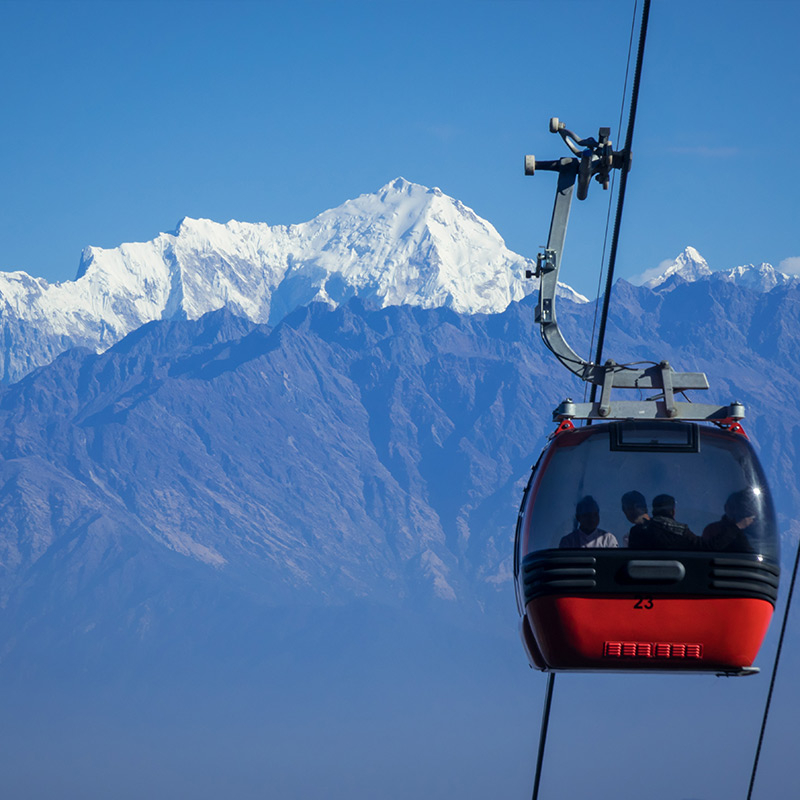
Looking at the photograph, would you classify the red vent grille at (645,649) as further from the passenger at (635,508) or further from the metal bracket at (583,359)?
the metal bracket at (583,359)

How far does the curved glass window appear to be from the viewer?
14.9 meters

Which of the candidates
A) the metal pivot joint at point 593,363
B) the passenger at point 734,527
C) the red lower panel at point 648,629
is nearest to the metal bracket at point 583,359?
the metal pivot joint at point 593,363

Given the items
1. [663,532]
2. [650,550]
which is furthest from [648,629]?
[663,532]

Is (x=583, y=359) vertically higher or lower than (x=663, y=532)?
higher

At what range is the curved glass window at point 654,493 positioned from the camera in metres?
14.9

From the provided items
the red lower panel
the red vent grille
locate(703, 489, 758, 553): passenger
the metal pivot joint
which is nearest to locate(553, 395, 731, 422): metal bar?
the metal pivot joint

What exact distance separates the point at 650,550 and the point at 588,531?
25.3 inches

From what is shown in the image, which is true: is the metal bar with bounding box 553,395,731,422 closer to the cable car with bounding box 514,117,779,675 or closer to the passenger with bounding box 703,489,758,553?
the cable car with bounding box 514,117,779,675

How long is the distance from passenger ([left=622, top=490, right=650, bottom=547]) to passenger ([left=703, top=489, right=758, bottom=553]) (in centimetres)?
62

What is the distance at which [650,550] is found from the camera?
48.6ft

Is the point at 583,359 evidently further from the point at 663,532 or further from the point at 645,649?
the point at 645,649

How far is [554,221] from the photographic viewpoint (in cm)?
1752

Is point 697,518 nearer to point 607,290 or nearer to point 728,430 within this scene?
point 728,430

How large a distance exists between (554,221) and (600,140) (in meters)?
1.32
